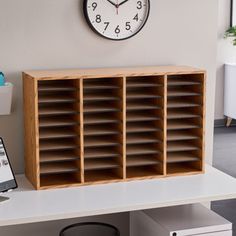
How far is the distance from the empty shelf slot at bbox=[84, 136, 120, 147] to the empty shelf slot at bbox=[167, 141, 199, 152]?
27cm

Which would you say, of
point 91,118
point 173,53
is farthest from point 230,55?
point 91,118

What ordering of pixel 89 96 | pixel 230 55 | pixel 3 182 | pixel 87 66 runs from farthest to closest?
pixel 230 55
pixel 87 66
pixel 89 96
pixel 3 182

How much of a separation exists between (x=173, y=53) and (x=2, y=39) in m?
0.86

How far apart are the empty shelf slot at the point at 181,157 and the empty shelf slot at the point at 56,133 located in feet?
1.62

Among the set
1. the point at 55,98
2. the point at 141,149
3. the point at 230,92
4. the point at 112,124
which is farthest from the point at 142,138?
the point at 230,92

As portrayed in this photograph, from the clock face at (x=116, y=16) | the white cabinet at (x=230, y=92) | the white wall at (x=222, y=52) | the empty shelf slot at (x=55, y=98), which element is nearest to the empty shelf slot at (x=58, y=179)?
the empty shelf slot at (x=55, y=98)

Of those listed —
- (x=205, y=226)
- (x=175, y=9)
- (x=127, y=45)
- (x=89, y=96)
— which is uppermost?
(x=175, y=9)

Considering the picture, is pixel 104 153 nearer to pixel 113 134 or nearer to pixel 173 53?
pixel 113 134

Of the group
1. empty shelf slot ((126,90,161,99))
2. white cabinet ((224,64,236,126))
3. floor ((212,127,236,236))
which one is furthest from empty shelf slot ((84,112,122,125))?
white cabinet ((224,64,236,126))

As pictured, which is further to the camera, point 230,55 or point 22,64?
point 230,55

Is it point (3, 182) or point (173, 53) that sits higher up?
point (173, 53)

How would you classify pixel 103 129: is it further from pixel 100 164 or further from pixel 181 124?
pixel 181 124

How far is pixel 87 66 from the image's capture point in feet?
9.23

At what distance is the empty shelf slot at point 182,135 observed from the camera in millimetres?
2748
